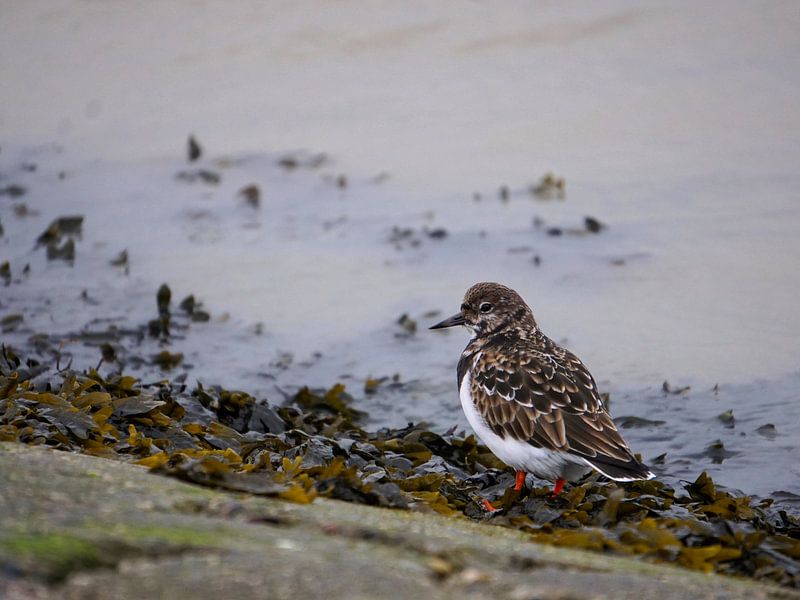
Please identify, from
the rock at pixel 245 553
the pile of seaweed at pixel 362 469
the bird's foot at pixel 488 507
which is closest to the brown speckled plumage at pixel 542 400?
the pile of seaweed at pixel 362 469

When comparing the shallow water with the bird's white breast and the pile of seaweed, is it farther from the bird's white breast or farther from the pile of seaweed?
the bird's white breast

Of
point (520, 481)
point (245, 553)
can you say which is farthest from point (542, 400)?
point (245, 553)

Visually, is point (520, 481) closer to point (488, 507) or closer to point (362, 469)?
point (488, 507)

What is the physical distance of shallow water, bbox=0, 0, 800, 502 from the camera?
21.0 feet

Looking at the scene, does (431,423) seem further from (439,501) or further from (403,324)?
(439,501)

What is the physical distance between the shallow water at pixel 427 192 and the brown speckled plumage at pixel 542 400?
3.38 ft

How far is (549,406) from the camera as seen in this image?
14.1 ft

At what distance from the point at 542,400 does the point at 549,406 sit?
5 cm

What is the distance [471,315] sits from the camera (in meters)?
5.27

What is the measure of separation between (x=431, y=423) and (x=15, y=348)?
8.25 ft

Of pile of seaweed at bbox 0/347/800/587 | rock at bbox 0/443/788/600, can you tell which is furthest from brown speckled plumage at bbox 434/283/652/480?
rock at bbox 0/443/788/600

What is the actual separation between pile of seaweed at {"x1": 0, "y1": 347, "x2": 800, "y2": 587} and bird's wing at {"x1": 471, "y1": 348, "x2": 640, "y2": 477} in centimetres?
18

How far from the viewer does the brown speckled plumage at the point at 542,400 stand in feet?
13.5

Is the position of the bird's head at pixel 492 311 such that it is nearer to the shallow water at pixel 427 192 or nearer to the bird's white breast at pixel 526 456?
the bird's white breast at pixel 526 456
